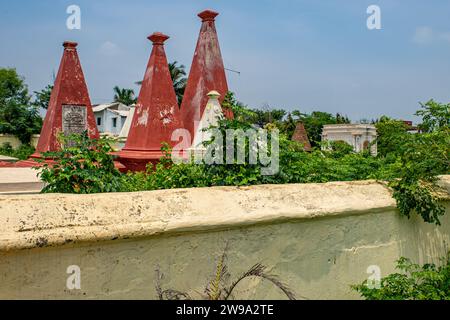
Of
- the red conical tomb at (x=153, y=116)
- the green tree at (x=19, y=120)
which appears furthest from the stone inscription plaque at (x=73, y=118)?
the green tree at (x=19, y=120)

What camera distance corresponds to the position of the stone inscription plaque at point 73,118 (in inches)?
401

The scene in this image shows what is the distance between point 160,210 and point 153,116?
6.33 m

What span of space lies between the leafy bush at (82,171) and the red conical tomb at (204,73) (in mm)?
5646

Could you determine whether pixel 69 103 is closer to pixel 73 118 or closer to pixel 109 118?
pixel 73 118

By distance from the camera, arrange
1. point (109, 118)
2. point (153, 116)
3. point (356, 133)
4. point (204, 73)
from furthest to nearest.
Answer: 1. point (109, 118)
2. point (356, 133)
3. point (204, 73)
4. point (153, 116)

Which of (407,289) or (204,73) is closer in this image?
(407,289)

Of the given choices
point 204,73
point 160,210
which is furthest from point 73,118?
point 160,210

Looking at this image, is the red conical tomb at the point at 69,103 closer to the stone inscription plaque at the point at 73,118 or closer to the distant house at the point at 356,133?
the stone inscription plaque at the point at 73,118

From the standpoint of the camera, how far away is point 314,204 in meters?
3.08

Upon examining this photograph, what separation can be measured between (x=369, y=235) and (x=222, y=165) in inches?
46.9

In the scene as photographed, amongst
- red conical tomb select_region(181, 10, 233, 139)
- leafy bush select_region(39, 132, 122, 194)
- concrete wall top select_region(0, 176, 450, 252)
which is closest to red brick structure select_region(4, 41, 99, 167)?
red conical tomb select_region(181, 10, 233, 139)

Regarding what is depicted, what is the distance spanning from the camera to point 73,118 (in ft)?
33.8

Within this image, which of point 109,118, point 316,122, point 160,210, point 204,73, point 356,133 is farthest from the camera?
point 316,122

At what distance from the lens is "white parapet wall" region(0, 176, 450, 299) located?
2225mm
